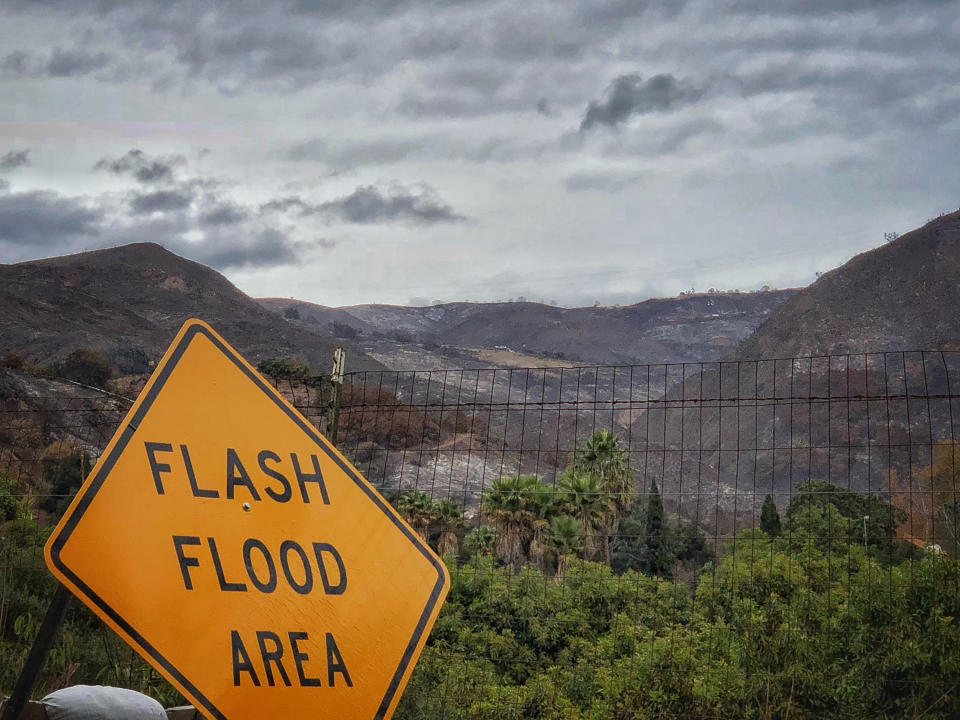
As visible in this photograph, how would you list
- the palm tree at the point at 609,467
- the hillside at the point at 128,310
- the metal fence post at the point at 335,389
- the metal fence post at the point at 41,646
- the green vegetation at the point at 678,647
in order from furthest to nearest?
the hillside at the point at 128,310
the palm tree at the point at 609,467
the green vegetation at the point at 678,647
the metal fence post at the point at 335,389
the metal fence post at the point at 41,646

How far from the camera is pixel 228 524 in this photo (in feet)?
7.66

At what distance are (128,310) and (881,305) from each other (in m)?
92.4

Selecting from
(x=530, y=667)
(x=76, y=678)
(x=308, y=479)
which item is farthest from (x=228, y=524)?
(x=530, y=667)

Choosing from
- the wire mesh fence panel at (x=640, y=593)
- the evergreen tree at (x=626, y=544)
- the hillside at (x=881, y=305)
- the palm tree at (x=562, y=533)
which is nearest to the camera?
the wire mesh fence panel at (x=640, y=593)

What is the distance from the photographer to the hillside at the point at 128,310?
89562 mm

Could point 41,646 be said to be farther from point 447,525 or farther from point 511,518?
point 511,518

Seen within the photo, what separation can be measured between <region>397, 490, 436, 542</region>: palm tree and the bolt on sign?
33865mm

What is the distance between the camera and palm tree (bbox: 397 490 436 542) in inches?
1437

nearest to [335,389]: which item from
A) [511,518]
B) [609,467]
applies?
[511,518]

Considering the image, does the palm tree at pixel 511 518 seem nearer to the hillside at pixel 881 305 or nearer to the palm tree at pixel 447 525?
the palm tree at pixel 447 525

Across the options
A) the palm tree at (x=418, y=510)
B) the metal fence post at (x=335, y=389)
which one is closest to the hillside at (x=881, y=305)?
the palm tree at (x=418, y=510)

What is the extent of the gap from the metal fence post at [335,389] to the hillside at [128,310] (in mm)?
70970

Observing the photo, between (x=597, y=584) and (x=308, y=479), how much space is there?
24.6m

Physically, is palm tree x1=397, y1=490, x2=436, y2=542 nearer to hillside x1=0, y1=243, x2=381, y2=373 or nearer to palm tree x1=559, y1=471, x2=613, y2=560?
palm tree x1=559, y1=471, x2=613, y2=560
